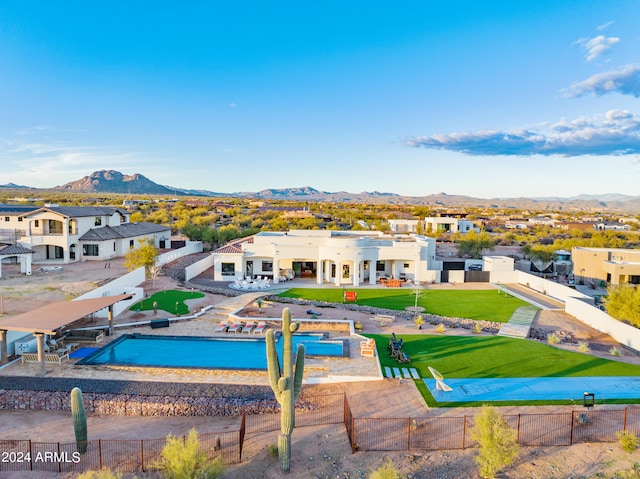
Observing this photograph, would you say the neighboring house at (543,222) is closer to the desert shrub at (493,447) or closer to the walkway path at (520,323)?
the walkway path at (520,323)

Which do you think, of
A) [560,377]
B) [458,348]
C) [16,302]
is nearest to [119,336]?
[16,302]

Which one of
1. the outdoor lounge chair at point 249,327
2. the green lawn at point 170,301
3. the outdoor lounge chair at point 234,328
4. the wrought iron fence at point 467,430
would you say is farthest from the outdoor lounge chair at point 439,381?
the green lawn at point 170,301

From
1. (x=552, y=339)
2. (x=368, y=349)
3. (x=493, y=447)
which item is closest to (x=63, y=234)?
(x=368, y=349)

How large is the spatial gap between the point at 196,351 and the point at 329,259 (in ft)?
57.3

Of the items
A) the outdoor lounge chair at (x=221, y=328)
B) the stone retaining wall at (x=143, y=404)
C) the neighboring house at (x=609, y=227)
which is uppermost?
the neighboring house at (x=609, y=227)

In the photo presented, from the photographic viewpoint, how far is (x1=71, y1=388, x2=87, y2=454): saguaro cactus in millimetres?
11672

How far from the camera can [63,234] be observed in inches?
1518

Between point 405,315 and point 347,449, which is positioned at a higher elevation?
point 405,315

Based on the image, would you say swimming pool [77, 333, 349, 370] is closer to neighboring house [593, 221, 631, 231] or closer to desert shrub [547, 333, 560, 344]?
desert shrub [547, 333, 560, 344]

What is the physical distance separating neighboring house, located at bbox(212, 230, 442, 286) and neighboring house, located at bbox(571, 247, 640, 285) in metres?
15.9

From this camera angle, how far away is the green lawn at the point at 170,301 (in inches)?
1031

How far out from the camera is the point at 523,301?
3042cm

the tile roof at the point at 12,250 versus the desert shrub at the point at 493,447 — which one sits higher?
the tile roof at the point at 12,250

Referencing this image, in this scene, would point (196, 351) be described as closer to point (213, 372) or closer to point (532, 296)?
point (213, 372)
